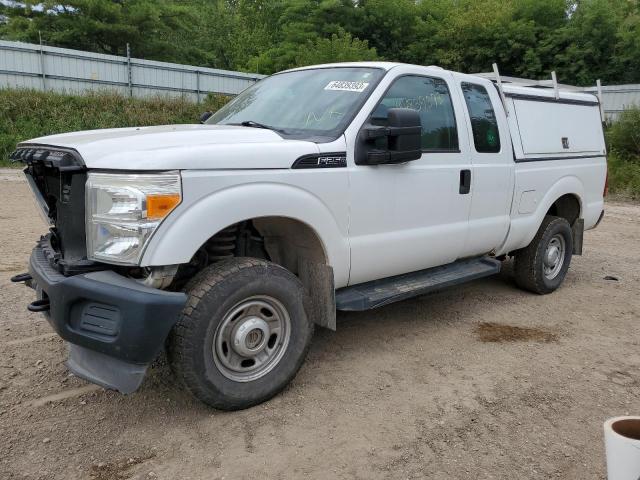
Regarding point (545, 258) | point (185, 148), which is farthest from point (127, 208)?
point (545, 258)

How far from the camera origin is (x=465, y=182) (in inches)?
179

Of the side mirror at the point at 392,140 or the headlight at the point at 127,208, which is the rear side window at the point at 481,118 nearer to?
the side mirror at the point at 392,140

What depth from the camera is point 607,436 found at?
7.22 ft

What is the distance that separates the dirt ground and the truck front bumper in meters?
0.43

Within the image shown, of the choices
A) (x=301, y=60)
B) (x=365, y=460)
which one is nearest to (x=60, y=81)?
(x=301, y=60)

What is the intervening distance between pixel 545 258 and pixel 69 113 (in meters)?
17.3

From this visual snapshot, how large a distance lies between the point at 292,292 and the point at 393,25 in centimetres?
2973

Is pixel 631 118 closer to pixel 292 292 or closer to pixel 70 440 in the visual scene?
pixel 292 292

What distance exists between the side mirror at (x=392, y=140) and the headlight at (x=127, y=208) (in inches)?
53.7

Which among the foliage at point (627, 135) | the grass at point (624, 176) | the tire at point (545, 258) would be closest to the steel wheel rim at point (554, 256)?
the tire at point (545, 258)

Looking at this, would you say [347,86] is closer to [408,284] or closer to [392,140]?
[392,140]

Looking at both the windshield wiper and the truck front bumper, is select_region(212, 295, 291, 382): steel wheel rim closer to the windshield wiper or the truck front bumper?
the truck front bumper

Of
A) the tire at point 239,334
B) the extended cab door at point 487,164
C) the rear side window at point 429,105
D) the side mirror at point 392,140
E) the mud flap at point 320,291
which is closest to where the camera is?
the tire at point 239,334

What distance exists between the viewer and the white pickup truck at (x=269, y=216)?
2855 mm
